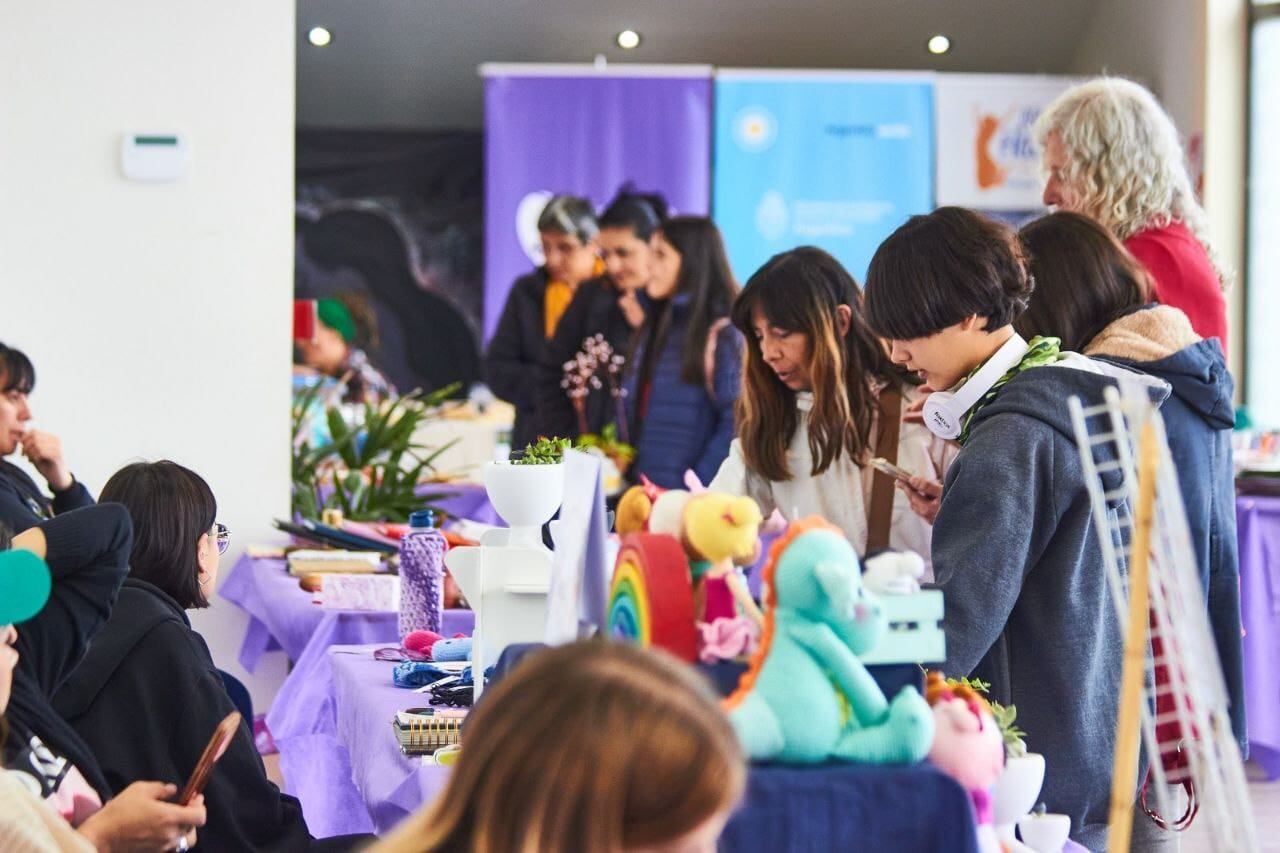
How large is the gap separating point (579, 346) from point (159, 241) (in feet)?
4.54

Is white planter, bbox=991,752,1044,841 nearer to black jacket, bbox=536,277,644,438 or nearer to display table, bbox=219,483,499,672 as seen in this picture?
display table, bbox=219,483,499,672

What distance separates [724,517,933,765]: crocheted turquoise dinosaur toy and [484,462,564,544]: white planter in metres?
0.76

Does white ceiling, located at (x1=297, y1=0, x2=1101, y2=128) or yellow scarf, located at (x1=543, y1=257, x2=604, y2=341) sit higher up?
white ceiling, located at (x1=297, y1=0, x2=1101, y2=128)

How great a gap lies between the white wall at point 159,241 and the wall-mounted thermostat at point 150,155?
0.11 ft

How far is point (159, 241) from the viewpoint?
4.21 metres

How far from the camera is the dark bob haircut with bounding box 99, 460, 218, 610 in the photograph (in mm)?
2066

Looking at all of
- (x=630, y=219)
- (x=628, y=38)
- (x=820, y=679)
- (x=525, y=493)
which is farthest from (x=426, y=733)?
(x=628, y=38)

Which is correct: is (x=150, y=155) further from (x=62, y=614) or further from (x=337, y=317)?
(x=337, y=317)

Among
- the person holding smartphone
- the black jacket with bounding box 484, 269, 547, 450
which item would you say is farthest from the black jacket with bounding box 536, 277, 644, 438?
the person holding smartphone

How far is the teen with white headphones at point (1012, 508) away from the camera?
169cm

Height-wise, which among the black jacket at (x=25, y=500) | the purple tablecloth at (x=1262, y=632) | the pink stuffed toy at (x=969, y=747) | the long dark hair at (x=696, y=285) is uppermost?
the long dark hair at (x=696, y=285)

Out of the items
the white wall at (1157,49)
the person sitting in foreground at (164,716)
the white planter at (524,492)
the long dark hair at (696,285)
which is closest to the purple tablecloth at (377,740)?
the person sitting in foreground at (164,716)

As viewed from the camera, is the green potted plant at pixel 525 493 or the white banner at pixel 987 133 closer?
the green potted plant at pixel 525 493

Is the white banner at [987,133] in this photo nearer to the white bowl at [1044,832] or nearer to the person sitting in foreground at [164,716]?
the person sitting in foreground at [164,716]
